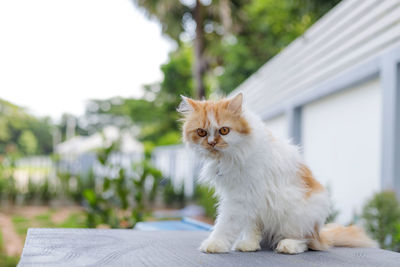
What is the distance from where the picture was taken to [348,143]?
3.92 meters

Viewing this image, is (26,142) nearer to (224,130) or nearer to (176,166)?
(176,166)

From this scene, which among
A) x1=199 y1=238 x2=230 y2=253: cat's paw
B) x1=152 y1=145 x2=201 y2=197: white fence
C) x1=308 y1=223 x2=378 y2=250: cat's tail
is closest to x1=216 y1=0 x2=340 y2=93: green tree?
x1=152 y1=145 x2=201 y2=197: white fence

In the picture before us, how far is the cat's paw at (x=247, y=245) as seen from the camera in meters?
1.59

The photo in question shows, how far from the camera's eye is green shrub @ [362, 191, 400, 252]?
8.86 feet

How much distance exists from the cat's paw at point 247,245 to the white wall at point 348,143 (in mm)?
1973

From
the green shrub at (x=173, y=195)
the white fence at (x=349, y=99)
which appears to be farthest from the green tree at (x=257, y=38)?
the white fence at (x=349, y=99)

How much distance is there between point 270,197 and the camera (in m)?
1.56

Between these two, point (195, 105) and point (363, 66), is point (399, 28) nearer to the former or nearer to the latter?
point (363, 66)

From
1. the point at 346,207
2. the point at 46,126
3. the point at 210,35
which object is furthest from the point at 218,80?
the point at 46,126

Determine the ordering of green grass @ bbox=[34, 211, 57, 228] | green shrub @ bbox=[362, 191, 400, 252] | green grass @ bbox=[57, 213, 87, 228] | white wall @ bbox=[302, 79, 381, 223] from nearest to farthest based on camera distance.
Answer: green shrub @ bbox=[362, 191, 400, 252], white wall @ bbox=[302, 79, 381, 223], green grass @ bbox=[57, 213, 87, 228], green grass @ bbox=[34, 211, 57, 228]

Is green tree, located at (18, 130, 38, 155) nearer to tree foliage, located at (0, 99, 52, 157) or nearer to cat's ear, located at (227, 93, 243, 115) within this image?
tree foliage, located at (0, 99, 52, 157)

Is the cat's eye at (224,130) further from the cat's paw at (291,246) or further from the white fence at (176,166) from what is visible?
the white fence at (176,166)

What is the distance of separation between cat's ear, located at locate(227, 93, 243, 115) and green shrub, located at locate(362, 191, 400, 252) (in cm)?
173

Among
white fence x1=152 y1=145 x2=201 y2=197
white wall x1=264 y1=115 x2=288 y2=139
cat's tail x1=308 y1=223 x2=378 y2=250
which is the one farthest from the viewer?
white fence x1=152 y1=145 x2=201 y2=197
